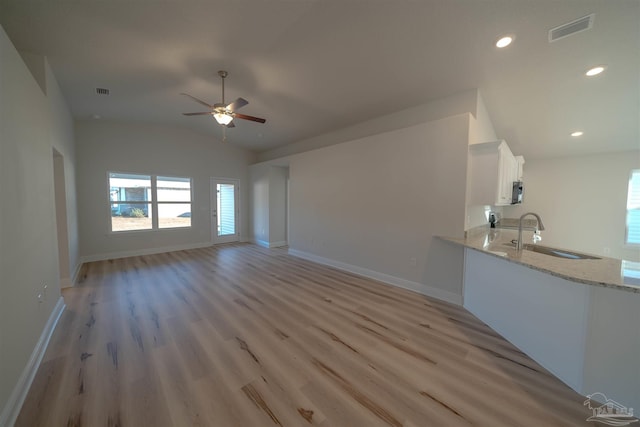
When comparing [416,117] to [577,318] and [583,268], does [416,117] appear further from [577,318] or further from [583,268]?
[577,318]

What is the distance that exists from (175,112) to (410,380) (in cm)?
641

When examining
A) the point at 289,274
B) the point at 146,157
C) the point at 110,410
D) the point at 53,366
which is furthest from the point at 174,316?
the point at 146,157

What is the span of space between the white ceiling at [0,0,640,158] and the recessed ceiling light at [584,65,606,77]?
3.5 inches

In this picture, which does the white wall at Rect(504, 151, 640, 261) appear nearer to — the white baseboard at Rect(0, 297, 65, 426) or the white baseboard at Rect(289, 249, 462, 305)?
the white baseboard at Rect(289, 249, 462, 305)

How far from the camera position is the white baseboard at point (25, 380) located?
1.41 metres

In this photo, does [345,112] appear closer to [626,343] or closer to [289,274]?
[289,274]

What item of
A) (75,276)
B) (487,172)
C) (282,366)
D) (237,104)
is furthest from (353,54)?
(75,276)

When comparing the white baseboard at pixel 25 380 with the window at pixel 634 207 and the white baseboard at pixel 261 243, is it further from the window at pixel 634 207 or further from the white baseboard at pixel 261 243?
the window at pixel 634 207

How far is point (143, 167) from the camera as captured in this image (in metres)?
5.79

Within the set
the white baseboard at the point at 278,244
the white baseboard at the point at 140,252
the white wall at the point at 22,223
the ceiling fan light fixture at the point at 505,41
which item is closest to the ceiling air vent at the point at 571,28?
the ceiling fan light fixture at the point at 505,41

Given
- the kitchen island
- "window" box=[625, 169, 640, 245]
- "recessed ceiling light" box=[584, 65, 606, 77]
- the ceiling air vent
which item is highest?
the ceiling air vent

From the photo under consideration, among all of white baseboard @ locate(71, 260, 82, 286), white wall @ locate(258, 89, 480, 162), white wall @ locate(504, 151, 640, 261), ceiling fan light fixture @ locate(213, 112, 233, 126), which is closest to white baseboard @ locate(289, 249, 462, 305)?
white wall @ locate(258, 89, 480, 162)

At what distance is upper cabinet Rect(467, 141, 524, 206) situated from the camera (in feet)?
9.84

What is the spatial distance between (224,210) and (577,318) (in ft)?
25.6
